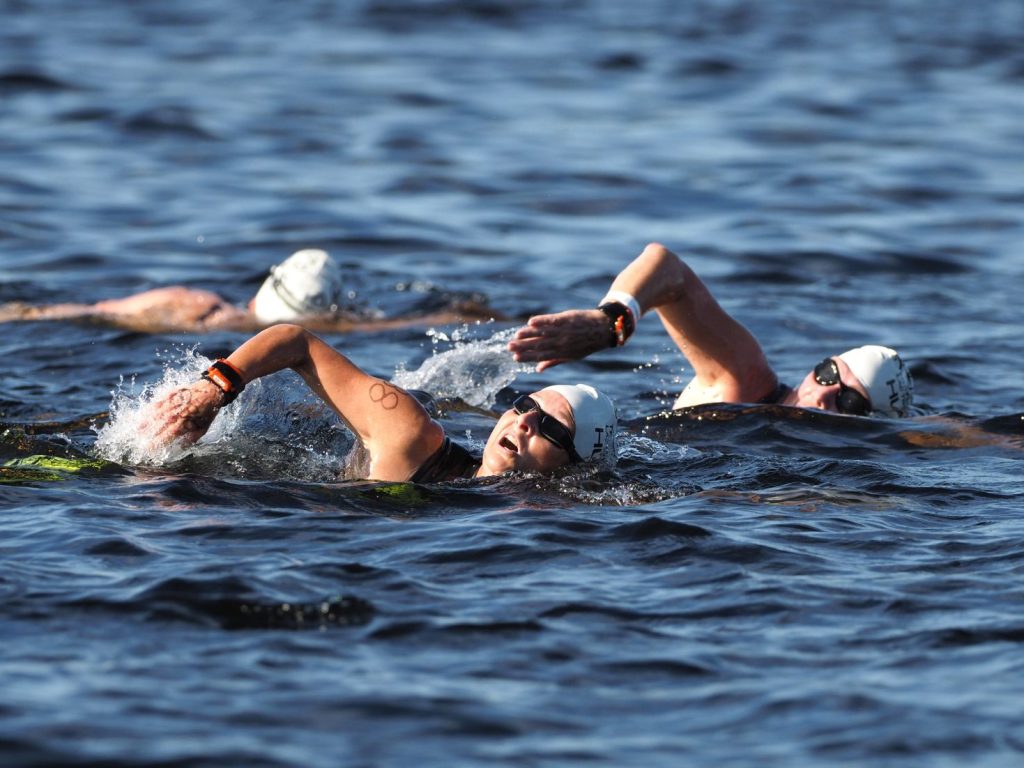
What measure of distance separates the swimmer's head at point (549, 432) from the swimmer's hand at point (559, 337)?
0.21 meters

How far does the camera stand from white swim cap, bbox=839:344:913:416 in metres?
10.5

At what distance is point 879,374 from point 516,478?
3031 millimetres

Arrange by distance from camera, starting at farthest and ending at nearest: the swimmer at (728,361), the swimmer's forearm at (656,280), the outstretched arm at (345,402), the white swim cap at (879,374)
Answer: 1. the white swim cap at (879,374)
2. the swimmer at (728,361)
3. the swimmer's forearm at (656,280)
4. the outstretched arm at (345,402)

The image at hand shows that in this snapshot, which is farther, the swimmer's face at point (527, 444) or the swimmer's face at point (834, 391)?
the swimmer's face at point (834, 391)

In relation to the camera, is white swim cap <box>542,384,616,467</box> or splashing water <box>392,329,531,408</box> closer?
white swim cap <box>542,384,616,467</box>

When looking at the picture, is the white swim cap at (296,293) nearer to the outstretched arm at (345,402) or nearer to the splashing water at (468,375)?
the splashing water at (468,375)

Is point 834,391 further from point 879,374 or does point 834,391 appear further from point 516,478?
point 516,478

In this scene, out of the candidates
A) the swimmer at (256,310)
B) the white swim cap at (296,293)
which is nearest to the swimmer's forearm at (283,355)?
the swimmer at (256,310)

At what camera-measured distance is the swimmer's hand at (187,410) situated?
793 cm

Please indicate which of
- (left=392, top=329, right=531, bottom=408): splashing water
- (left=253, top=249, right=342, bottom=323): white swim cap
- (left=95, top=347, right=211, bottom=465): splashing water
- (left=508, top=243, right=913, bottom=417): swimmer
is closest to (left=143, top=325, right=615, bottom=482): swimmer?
(left=95, top=347, right=211, bottom=465): splashing water

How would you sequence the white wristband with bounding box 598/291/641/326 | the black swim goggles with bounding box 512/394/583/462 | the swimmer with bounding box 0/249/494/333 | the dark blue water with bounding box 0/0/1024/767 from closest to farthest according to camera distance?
the dark blue water with bounding box 0/0/1024/767, the black swim goggles with bounding box 512/394/583/462, the white wristband with bounding box 598/291/641/326, the swimmer with bounding box 0/249/494/333

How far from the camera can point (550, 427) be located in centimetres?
841

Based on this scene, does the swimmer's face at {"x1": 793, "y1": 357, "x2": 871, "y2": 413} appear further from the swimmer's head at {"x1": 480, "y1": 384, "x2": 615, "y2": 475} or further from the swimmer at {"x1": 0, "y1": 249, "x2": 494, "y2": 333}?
the swimmer at {"x1": 0, "y1": 249, "x2": 494, "y2": 333}

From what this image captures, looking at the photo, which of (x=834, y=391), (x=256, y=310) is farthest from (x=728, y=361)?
(x=256, y=310)
